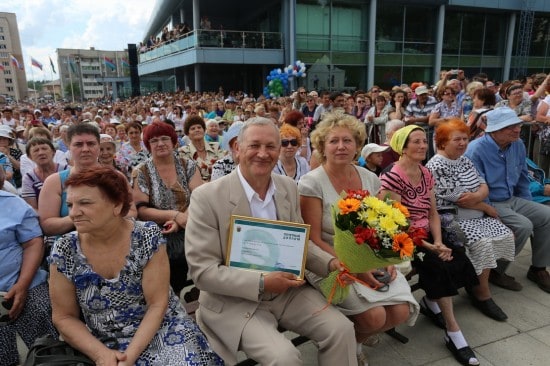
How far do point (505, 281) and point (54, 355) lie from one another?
394 centimetres

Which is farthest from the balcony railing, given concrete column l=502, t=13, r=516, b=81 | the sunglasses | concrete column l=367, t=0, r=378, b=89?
the sunglasses

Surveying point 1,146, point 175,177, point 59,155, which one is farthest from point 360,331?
point 1,146

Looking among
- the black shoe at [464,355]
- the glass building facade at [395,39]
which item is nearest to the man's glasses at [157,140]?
the black shoe at [464,355]

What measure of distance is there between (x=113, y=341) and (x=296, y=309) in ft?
3.52

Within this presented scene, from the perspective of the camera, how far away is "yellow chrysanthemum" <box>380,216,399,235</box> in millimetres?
1943

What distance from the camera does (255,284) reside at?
82.4 inches

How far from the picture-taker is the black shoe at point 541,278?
12.1 ft

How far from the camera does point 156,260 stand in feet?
7.11

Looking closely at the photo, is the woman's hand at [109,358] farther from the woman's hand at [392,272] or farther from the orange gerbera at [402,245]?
the woman's hand at [392,272]

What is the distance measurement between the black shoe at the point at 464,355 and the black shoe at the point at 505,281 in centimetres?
133

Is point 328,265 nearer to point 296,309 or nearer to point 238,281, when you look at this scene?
point 296,309

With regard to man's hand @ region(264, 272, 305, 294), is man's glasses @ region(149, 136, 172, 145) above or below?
above

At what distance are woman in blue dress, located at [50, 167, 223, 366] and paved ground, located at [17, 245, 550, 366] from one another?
1251mm

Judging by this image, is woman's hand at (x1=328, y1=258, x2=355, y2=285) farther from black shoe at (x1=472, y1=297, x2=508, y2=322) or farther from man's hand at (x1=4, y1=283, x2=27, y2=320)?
man's hand at (x1=4, y1=283, x2=27, y2=320)
